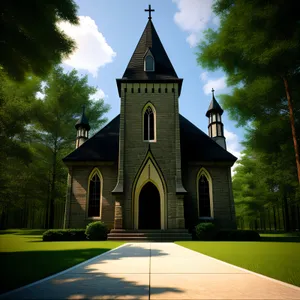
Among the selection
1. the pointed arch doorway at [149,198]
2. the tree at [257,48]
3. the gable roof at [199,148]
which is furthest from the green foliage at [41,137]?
the tree at [257,48]

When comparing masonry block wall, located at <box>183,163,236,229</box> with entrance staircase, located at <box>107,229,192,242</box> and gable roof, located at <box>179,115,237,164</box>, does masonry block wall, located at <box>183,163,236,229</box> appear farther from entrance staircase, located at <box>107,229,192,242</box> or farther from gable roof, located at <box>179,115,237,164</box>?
entrance staircase, located at <box>107,229,192,242</box>

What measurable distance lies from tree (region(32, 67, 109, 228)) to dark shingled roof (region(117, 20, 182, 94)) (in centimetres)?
1193

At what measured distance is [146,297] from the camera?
11.6ft

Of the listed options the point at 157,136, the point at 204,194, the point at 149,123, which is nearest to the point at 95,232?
the point at 157,136

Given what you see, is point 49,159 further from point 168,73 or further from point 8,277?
point 8,277

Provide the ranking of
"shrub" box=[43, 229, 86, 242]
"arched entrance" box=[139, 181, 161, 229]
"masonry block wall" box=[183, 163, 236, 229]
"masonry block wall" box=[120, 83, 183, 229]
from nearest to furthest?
"shrub" box=[43, 229, 86, 242], "masonry block wall" box=[120, 83, 183, 229], "arched entrance" box=[139, 181, 161, 229], "masonry block wall" box=[183, 163, 236, 229]

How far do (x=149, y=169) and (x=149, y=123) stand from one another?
153 inches

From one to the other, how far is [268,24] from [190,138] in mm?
12260

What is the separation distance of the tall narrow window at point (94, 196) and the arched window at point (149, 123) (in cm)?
538

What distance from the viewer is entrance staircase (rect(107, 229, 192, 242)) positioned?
1658cm

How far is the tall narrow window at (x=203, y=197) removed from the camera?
68.4 feet

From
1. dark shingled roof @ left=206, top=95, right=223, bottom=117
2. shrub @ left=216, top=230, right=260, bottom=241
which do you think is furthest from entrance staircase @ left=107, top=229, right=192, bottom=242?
dark shingled roof @ left=206, top=95, right=223, bottom=117

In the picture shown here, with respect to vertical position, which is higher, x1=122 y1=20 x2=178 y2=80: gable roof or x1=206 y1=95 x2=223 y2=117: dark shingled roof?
x1=122 y1=20 x2=178 y2=80: gable roof

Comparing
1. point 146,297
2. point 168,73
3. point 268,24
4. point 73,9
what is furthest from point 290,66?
point 146,297
